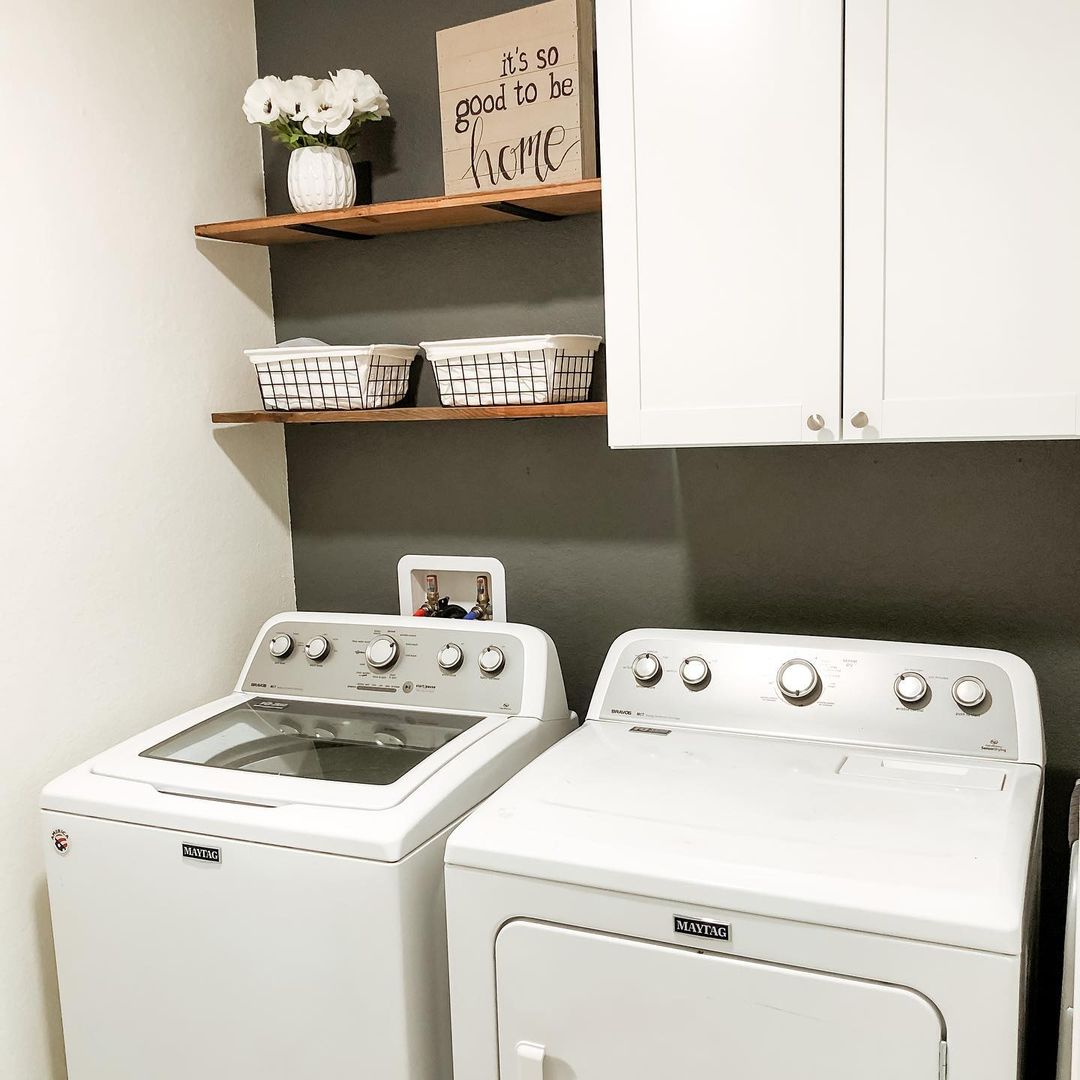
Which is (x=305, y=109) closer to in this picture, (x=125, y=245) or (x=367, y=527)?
(x=125, y=245)

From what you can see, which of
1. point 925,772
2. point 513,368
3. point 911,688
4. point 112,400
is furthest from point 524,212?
point 925,772

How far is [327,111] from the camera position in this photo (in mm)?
2033

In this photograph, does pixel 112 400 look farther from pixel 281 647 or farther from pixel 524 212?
pixel 524 212

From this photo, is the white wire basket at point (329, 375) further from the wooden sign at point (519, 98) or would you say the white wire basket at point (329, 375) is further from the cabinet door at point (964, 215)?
the cabinet door at point (964, 215)

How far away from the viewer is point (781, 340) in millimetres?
1612

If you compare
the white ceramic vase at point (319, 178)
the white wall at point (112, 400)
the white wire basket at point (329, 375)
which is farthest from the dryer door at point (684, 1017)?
the white ceramic vase at point (319, 178)

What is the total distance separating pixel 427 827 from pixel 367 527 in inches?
38.5

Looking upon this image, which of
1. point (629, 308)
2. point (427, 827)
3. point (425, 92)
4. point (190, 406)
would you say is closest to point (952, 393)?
point (629, 308)

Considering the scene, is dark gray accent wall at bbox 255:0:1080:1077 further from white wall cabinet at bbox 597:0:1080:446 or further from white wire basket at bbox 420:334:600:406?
white wall cabinet at bbox 597:0:1080:446

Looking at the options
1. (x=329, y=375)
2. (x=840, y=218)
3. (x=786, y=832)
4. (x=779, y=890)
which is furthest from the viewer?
(x=329, y=375)

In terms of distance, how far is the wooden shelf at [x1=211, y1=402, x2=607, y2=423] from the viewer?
189cm

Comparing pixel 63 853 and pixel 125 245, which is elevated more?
pixel 125 245

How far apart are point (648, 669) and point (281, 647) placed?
0.76m

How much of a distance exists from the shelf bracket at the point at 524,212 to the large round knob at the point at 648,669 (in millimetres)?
848
